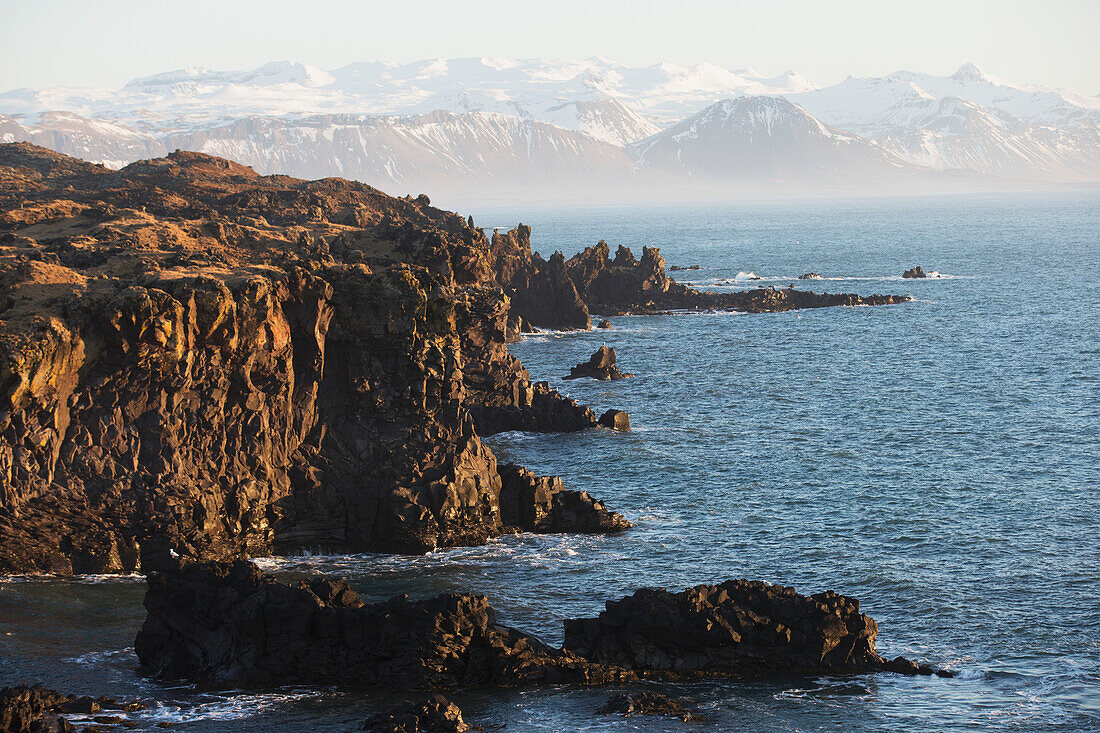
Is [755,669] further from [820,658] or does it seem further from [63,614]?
[63,614]

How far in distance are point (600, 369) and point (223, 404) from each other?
54.2 m

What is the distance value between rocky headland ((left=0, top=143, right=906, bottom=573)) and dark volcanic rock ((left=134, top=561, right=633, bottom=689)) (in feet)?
35.5

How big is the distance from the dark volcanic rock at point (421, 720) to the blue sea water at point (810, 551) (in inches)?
48.9

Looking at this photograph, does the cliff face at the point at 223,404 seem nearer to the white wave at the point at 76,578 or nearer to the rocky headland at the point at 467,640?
the white wave at the point at 76,578

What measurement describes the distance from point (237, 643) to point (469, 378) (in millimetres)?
43643

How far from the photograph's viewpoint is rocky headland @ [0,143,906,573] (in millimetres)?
56031

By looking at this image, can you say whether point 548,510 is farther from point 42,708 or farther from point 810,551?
point 42,708

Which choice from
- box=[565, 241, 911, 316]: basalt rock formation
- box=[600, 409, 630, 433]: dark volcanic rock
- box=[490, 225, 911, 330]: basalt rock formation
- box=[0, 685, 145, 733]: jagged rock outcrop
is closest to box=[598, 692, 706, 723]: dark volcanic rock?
box=[0, 685, 145, 733]: jagged rock outcrop

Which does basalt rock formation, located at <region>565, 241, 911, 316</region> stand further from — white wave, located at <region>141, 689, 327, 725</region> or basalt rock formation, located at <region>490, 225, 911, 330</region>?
white wave, located at <region>141, 689, 327, 725</region>

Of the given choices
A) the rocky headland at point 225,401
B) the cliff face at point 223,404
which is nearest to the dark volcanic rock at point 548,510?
the rocky headland at point 225,401

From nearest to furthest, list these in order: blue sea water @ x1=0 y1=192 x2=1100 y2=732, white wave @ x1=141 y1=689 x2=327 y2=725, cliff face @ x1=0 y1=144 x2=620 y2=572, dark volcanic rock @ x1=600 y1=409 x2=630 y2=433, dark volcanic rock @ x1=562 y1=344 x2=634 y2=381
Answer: white wave @ x1=141 y1=689 x2=327 y2=725
blue sea water @ x1=0 y1=192 x2=1100 y2=732
cliff face @ x1=0 y1=144 x2=620 y2=572
dark volcanic rock @ x1=600 y1=409 x2=630 y2=433
dark volcanic rock @ x1=562 y1=344 x2=634 y2=381

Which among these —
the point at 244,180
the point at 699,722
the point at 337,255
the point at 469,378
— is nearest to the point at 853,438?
the point at 469,378

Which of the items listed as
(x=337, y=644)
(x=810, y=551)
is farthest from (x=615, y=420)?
(x=337, y=644)

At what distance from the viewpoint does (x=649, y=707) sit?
141 ft
